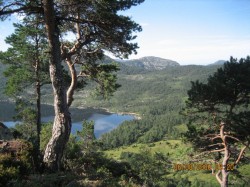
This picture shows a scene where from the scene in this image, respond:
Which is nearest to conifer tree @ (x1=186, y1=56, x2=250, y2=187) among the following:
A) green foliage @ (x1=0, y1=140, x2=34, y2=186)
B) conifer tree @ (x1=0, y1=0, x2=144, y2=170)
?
conifer tree @ (x1=0, y1=0, x2=144, y2=170)

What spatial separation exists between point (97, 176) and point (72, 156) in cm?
522

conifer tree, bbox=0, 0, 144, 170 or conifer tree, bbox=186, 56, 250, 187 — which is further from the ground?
conifer tree, bbox=0, 0, 144, 170

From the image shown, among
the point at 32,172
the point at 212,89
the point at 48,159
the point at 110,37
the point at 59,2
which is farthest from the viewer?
the point at 212,89

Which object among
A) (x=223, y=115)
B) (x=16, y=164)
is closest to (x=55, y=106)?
(x=16, y=164)

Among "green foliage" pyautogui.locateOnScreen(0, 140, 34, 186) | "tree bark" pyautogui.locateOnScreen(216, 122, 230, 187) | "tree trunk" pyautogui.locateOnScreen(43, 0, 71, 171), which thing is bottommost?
"tree bark" pyautogui.locateOnScreen(216, 122, 230, 187)

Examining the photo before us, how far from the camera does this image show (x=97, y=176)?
888 centimetres

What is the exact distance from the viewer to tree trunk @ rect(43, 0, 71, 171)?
8891 millimetres

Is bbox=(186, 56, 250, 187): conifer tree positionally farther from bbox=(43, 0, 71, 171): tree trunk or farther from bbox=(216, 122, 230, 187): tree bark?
bbox=(43, 0, 71, 171): tree trunk

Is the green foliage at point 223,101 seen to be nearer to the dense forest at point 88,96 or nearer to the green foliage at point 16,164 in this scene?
the dense forest at point 88,96

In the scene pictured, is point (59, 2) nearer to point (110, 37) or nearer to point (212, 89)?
point (110, 37)

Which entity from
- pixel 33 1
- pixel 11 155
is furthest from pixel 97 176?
pixel 33 1

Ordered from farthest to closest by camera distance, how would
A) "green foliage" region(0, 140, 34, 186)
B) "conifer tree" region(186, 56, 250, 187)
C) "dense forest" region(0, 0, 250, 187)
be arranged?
"conifer tree" region(186, 56, 250, 187)
"dense forest" region(0, 0, 250, 187)
"green foliage" region(0, 140, 34, 186)

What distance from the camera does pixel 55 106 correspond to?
30.1 ft

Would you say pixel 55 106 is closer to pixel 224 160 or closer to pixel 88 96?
pixel 88 96
